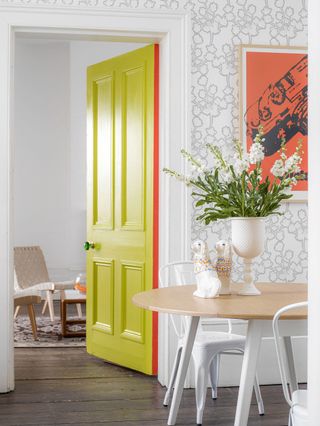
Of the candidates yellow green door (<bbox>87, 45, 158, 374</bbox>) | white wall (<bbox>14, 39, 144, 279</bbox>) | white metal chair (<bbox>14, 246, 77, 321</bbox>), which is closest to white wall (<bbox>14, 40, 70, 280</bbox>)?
white wall (<bbox>14, 39, 144, 279</bbox>)

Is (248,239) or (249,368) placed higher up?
(248,239)

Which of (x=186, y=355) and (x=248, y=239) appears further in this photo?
(x=186, y=355)

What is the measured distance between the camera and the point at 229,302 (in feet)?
10.6

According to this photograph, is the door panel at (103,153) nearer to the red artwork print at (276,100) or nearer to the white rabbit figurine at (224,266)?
the red artwork print at (276,100)

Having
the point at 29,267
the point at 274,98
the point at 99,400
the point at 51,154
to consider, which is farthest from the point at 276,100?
the point at 51,154

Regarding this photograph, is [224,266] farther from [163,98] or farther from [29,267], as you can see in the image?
[29,267]

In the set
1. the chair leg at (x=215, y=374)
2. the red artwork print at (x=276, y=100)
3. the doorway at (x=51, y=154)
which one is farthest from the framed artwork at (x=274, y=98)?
the doorway at (x=51, y=154)

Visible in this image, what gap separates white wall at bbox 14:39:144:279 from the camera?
9695mm

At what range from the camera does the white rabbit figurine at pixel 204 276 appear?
11.1 feet

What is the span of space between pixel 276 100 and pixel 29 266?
4163 mm

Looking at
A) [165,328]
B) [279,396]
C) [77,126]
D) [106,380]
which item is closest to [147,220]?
[165,328]

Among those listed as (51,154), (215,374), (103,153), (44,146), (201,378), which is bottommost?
(215,374)
